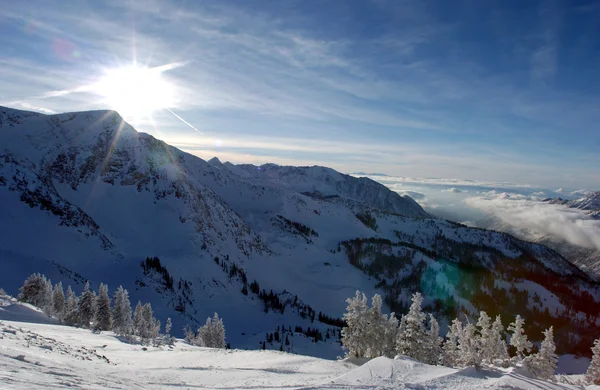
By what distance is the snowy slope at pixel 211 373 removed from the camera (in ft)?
56.3

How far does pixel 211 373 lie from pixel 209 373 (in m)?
0.16

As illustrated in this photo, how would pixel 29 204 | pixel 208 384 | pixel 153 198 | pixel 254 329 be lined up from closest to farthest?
pixel 208 384, pixel 29 204, pixel 254 329, pixel 153 198

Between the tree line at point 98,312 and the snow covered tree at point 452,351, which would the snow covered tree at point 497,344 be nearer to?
the snow covered tree at point 452,351

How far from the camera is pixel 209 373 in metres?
26.4

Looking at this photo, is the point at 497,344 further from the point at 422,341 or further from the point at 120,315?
the point at 120,315

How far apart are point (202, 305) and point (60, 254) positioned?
49.5 m

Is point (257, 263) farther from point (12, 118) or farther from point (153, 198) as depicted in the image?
point (12, 118)

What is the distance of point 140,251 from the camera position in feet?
453

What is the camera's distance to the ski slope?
16953 mm

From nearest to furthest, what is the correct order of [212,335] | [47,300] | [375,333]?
[375,333]
[47,300]
[212,335]

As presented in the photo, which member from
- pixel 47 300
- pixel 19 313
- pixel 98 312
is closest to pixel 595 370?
pixel 98 312

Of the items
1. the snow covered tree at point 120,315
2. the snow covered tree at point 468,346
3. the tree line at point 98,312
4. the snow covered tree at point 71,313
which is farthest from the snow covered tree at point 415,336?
the snow covered tree at point 71,313

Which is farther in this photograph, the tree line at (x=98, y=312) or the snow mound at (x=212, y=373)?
the tree line at (x=98, y=312)

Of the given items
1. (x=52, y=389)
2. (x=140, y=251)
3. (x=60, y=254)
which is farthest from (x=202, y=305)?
(x=52, y=389)
